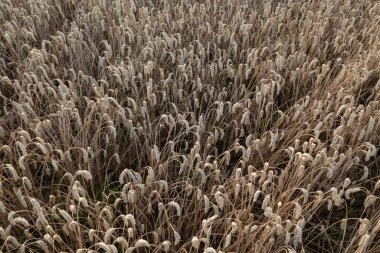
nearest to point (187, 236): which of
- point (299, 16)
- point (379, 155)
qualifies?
point (379, 155)

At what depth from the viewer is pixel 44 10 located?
2.62 m

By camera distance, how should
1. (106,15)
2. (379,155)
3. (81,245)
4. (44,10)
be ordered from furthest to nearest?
(106,15) → (44,10) → (379,155) → (81,245)

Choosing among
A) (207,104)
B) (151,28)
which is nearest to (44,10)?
(151,28)

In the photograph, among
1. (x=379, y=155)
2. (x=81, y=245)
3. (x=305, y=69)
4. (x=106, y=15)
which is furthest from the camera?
(x=106, y=15)

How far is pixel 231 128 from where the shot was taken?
2.05 m

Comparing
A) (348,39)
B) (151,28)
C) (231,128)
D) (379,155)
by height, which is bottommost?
(379,155)

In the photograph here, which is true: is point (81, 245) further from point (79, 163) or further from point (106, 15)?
point (106, 15)

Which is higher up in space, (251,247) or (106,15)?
(106,15)

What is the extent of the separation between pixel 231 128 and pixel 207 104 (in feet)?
0.65

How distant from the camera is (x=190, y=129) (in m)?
1.98

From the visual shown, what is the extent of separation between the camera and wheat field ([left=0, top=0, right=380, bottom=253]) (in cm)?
145

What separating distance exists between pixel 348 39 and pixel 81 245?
2.14 meters

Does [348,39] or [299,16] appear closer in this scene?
[348,39]

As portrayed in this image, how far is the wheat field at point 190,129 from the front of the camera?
1448mm
